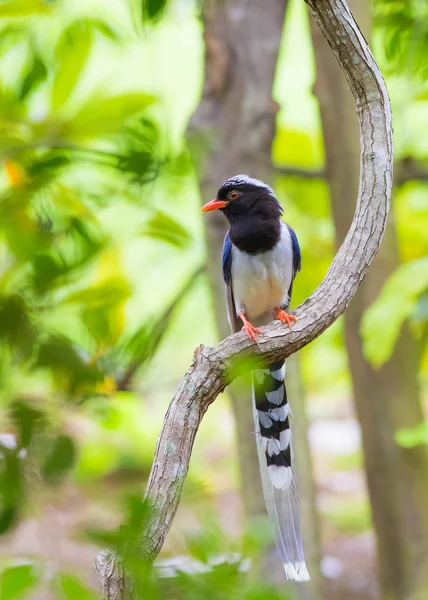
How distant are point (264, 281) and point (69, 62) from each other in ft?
7.42

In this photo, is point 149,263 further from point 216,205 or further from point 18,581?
point 18,581

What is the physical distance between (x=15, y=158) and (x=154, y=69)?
0.81 m

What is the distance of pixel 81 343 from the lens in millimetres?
1023

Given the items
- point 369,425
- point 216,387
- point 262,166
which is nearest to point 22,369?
point 216,387

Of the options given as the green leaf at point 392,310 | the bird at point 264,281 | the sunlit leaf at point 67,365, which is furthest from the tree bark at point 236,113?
the sunlit leaf at point 67,365

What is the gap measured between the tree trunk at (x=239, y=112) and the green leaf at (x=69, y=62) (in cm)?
276

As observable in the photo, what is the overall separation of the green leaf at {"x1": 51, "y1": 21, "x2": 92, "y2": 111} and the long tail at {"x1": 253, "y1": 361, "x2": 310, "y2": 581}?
1865 millimetres

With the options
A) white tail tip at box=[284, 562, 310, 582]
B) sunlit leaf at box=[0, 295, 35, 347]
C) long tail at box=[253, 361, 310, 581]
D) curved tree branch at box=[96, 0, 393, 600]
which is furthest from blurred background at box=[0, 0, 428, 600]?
white tail tip at box=[284, 562, 310, 582]

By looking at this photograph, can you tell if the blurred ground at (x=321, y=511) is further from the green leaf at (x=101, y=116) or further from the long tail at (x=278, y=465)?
the green leaf at (x=101, y=116)

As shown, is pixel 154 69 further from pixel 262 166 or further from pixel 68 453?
pixel 262 166

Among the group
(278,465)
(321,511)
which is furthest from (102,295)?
(321,511)

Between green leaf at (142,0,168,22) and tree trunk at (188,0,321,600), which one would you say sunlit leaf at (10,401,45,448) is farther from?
tree trunk at (188,0,321,600)

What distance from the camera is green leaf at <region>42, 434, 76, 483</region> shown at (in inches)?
35.4

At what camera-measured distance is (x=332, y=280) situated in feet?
7.75
